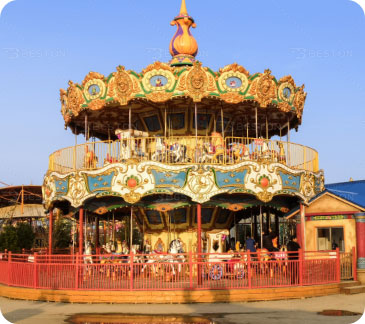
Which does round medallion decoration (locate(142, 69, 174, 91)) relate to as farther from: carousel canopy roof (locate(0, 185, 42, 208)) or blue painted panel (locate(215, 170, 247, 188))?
carousel canopy roof (locate(0, 185, 42, 208))

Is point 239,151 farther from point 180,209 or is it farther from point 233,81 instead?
point 180,209

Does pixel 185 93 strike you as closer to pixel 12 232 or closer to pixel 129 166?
pixel 129 166

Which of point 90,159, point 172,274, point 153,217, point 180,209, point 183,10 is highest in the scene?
point 183,10

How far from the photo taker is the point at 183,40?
942 inches

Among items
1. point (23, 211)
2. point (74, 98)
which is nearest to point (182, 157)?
point (74, 98)

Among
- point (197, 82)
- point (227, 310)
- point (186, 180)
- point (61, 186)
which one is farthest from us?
point (61, 186)

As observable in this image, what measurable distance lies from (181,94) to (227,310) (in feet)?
29.3

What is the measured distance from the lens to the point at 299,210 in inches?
851

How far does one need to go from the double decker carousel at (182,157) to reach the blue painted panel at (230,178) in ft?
0.12

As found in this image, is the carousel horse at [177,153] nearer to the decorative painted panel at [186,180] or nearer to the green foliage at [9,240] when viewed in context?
the decorative painted panel at [186,180]

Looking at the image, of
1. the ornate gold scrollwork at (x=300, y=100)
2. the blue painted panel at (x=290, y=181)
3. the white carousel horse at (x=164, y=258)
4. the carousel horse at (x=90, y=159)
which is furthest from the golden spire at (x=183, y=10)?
the white carousel horse at (x=164, y=258)

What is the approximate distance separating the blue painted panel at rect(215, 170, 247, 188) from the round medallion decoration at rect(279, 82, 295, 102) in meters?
4.16

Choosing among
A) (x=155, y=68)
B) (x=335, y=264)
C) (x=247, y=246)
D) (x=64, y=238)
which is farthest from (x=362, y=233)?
(x=64, y=238)

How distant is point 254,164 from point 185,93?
12.5 ft
